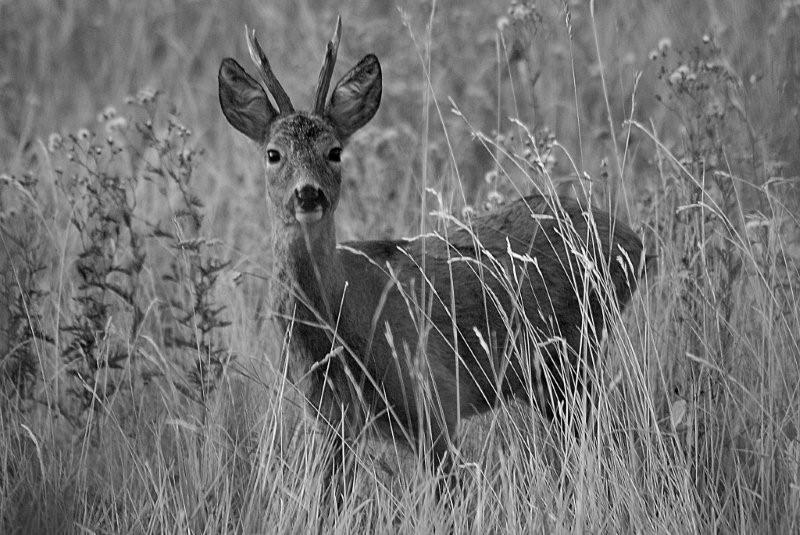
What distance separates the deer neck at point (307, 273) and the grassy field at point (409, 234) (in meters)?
0.24

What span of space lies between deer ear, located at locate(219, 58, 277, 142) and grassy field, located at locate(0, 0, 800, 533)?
20 cm

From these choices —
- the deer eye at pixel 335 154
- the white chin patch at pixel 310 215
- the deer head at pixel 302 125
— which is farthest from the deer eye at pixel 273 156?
the white chin patch at pixel 310 215

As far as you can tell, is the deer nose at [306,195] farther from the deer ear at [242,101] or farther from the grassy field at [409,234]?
the deer ear at [242,101]

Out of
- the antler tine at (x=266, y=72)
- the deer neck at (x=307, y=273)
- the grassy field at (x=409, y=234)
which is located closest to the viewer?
the grassy field at (x=409, y=234)

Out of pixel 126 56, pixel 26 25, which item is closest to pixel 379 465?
pixel 126 56

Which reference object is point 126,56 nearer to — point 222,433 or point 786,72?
point 786,72

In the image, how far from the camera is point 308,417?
4699mm

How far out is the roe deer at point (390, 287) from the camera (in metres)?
4.64

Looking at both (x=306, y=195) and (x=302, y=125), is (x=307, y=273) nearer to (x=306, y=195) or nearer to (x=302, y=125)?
(x=306, y=195)

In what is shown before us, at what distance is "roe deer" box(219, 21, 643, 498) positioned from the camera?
183 inches

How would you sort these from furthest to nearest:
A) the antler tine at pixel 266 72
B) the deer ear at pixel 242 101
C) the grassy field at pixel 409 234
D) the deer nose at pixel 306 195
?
the deer ear at pixel 242 101 < the antler tine at pixel 266 72 < the deer nose at pixel 306 195 < the grassy field at pixel 409 234

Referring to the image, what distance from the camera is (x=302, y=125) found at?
16.0 ft

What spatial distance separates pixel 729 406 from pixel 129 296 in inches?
86.0

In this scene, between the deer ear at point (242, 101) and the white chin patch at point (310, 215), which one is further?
the deer ear at point (242, 101)
